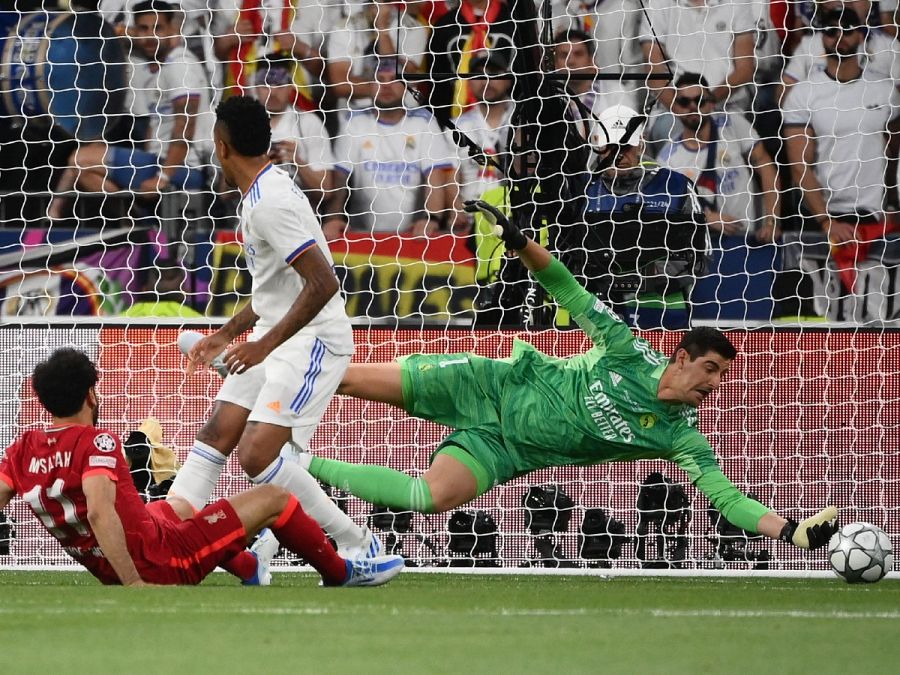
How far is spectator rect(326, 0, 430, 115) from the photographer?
10.7 metres

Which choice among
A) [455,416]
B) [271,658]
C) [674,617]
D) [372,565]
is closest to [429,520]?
[455,416]

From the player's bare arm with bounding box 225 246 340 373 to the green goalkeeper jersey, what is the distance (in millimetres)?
1345

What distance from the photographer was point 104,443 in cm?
496

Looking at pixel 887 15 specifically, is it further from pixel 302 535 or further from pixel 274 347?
pixel 302 535

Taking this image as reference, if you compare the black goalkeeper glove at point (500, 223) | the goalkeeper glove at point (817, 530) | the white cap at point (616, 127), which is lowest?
the goalkeeper glove at point (817, 530)

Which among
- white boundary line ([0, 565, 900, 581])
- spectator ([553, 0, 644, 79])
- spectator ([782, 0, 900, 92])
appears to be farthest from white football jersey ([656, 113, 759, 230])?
white boundary line ([0, 565, 900, 581])

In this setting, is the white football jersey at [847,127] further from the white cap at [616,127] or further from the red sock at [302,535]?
the red sock at [302,535]

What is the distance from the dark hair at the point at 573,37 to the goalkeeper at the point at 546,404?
4.17 metres

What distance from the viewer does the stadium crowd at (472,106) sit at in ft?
32.2

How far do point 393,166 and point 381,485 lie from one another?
183 inches

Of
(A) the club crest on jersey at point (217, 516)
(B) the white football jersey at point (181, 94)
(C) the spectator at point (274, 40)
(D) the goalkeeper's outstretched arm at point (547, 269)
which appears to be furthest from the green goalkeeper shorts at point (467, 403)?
(C) the spectator at point (274, 40)

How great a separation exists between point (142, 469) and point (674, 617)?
3741 mm

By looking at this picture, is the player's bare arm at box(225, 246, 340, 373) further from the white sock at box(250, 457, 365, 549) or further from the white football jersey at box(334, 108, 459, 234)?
the white football jersey at box(334, 108, 459, 234)

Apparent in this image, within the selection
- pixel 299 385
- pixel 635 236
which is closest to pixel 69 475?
pixel 299 385
